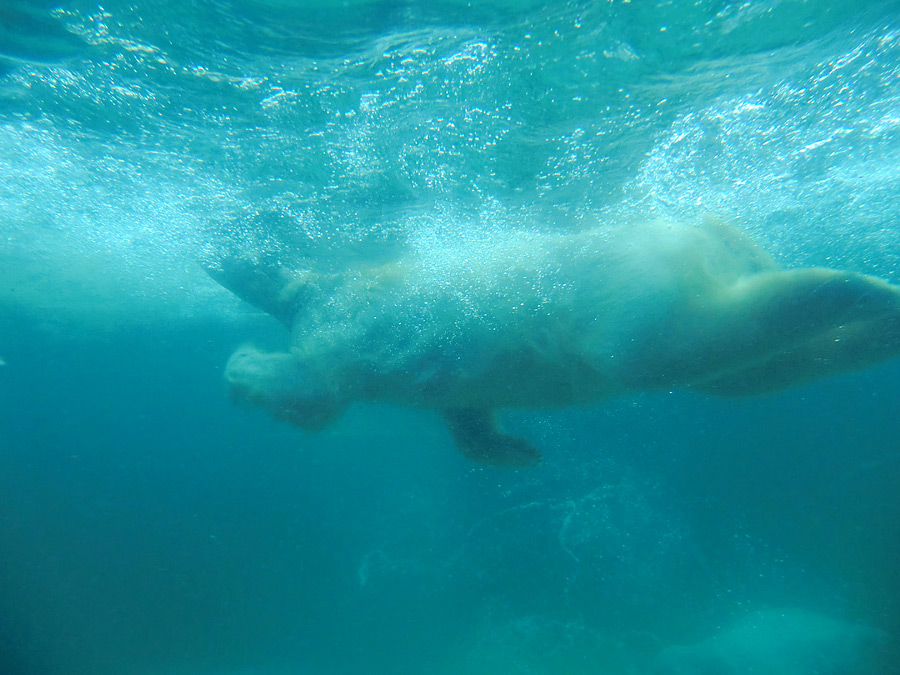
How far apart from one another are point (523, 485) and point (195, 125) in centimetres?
2018

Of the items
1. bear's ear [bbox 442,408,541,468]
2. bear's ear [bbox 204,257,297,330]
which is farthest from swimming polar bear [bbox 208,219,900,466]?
bear's ear [bbox 204,257,297,330]

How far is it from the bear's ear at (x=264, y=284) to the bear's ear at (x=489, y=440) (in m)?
3.73

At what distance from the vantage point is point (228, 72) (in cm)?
569

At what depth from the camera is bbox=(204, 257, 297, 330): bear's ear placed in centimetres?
897

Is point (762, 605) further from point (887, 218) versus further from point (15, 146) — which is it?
point (15, 146)

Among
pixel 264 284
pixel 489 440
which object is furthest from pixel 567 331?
pixel 264 284

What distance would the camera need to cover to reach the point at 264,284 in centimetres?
950

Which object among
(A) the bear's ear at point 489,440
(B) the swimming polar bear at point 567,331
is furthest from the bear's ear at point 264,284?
(A) the bear's ear at point 489,440

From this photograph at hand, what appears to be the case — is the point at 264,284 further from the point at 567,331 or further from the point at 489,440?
the point at 567,331

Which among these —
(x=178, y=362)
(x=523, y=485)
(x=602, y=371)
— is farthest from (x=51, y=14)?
(x=178, y=362)

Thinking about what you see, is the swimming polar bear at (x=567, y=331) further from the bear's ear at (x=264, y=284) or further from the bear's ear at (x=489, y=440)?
the bear's ear at (x=264, y=284)

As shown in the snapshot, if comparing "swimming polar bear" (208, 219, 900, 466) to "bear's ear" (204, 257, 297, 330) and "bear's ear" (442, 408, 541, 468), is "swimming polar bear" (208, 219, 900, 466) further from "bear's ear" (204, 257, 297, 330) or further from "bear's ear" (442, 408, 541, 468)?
"bear's ear" (204, 257, 297, 330)

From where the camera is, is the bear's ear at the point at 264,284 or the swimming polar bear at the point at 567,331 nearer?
the swimming polar bear at the point at 567,331

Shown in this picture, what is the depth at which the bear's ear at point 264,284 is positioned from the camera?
8.97 m
